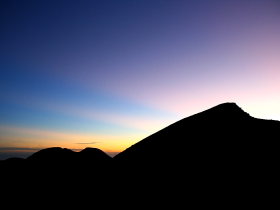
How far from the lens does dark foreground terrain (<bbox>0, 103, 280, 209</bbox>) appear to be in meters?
8.95

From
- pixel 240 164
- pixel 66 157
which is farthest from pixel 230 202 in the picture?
pixel 66 157

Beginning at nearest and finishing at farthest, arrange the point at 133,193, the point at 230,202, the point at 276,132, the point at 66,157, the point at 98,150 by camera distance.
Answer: the point at 230,202 < the point at 133,193 < the point at 276,132 < the point at 66,157 < the point at 98,150

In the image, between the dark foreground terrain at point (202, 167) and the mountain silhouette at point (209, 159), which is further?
the mountain silhouette at point (209, 159)

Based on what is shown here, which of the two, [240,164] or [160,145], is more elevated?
[160,145]

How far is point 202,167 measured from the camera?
1065cm

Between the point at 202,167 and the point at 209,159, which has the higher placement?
the point at 209,159

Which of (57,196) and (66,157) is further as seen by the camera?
(66,157)

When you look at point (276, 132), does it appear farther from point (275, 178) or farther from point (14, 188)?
point (14, 188)

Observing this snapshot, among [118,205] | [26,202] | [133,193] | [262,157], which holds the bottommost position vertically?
[26,202]

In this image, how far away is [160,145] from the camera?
46.6 feet

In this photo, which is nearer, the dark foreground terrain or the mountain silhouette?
the dark foreground terrain

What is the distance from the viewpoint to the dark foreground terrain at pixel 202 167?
8.95 metres

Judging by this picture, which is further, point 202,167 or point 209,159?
point 209,159

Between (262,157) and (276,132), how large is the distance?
339cm
